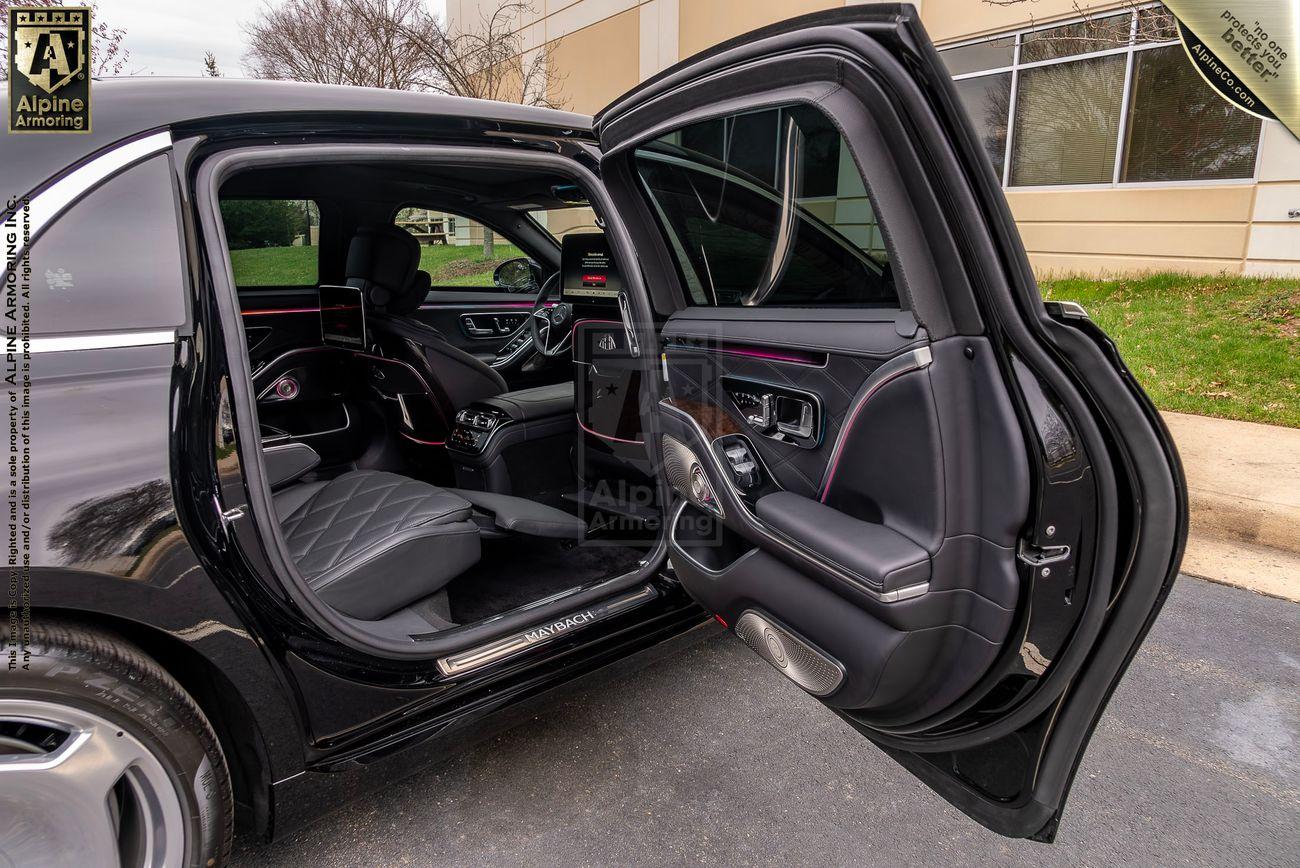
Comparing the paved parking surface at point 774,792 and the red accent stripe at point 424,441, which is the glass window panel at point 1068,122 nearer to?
the paved parking surface at point 774,792

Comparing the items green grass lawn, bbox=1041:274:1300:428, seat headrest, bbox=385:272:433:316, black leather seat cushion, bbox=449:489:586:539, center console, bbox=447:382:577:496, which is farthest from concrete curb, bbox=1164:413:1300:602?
seat headrest, bbox=385:272:433:316

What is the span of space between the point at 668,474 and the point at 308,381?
2.40 m

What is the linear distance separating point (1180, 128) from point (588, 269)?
24.4ft

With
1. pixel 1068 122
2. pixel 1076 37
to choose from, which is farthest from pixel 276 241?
pixel 1068 122

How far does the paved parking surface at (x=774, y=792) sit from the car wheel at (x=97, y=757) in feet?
1.62

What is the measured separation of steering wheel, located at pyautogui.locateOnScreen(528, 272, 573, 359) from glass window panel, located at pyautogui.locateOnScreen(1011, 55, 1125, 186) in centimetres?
678

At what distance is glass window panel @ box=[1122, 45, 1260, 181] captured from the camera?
713 cm

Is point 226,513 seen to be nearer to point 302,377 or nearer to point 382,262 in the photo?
point 382,262

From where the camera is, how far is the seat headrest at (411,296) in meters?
3.56

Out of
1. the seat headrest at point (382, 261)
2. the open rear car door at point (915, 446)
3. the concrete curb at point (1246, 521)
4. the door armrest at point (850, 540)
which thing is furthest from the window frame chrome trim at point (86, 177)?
the concrete curb at point (1246, 521)

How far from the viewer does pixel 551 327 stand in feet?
13.1

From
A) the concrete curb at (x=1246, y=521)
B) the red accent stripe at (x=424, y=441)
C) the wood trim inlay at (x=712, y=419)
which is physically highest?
the wood trim inlay at (x=712, y=419)

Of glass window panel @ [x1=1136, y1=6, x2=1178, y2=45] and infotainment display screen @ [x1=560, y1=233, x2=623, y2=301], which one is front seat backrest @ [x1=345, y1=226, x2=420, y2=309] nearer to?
infotainment display screen @ [x1=560, y1=233, x2=623, y2=301]

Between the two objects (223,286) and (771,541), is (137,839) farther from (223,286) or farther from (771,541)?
(771,541)
